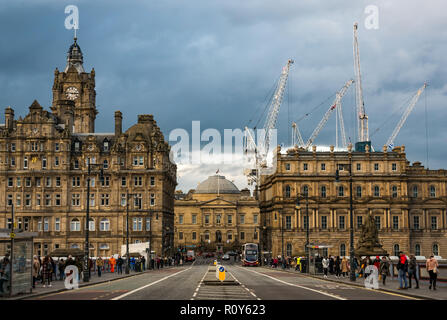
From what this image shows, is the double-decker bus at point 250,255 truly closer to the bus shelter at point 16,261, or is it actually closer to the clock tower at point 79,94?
the clock tower at point 79,94

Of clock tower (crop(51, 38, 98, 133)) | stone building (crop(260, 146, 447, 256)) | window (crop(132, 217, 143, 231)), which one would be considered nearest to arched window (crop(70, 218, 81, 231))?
window (crop(132, 217, 143, 231))

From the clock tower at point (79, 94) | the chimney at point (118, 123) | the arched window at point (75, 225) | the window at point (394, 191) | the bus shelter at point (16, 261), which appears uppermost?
the clock tower at point (79, 94)

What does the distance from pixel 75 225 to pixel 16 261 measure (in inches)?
3041

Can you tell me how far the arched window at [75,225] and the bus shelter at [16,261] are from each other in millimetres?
73510

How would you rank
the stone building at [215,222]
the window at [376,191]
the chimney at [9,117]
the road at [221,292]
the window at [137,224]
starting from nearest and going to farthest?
the road at [221,292]
the window at [137,224]
the chimney at [9,117]
the window at [376,191]
the stone building at [215,222]

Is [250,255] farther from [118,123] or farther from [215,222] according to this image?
[215,222]

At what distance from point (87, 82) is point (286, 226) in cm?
5558

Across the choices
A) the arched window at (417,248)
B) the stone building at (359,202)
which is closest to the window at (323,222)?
the stone building at (359,202)

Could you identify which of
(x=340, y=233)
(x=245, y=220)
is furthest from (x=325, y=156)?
(x=245, y=220)

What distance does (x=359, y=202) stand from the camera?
386ft

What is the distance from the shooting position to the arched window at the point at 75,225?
108 metres

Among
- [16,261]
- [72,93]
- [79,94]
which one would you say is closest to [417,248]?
[79,94]

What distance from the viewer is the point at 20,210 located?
107500 millimetres
